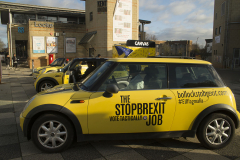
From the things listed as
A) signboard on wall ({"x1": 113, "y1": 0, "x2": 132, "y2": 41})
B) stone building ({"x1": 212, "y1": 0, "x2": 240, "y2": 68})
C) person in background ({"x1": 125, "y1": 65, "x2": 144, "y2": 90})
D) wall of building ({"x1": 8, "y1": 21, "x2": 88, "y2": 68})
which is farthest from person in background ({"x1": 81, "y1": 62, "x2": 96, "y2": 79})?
stone building ({"x1": 212, "y1": 0, "x2": 240, "y2": 68})

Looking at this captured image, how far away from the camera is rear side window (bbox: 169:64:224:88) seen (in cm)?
376

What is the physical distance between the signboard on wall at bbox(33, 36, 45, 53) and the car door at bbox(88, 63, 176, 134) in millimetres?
25956

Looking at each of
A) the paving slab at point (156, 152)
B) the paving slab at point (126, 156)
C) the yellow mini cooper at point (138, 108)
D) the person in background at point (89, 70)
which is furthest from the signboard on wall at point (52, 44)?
the paving slab at point (126, 156)

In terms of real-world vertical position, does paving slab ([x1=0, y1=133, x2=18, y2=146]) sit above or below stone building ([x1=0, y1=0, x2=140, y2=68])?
below

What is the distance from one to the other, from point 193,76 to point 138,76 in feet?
3.51

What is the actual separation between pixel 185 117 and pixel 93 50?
2500 centimetres

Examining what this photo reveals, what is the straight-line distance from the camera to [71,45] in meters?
29.0

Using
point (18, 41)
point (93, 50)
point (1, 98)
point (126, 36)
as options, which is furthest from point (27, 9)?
point (1, 98)

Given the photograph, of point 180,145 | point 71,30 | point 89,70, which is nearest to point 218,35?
point 71,30

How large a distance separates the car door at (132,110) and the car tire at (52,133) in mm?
424

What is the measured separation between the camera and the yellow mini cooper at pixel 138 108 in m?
3.45

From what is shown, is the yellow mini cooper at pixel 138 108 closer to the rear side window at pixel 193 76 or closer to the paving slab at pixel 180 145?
the rear side window at pixel 193 76

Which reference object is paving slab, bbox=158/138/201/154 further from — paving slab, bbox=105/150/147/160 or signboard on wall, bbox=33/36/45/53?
signboard on wall, bbox=33/36/45/53

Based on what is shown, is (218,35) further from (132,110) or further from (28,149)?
(28,149)
